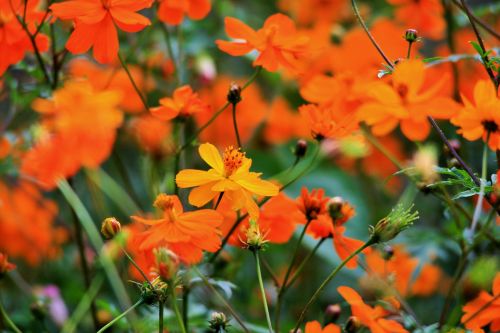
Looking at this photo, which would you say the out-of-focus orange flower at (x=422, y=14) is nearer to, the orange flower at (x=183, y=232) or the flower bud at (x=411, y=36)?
the flower bud at (x=411, y=36)

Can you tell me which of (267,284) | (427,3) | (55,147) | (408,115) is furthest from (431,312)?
(55,147)

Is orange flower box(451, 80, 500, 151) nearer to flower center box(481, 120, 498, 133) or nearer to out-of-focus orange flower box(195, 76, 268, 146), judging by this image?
flower center box(481, 120, 498, 133)

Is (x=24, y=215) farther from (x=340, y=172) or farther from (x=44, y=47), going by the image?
(x=340, y=172)

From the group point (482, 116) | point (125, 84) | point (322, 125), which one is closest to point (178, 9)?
point (322, 125)

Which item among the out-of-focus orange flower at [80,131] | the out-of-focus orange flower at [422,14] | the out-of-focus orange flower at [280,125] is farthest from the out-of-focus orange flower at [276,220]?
the out-of-focus orange flower at [280,125]

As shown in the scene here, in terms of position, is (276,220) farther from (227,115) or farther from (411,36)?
(227,115)
